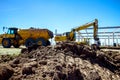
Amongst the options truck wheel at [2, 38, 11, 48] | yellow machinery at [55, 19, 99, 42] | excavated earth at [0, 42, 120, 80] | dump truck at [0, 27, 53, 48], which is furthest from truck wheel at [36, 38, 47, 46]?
excavated earth at [0, 42, 120, 80]

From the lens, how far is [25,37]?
25.5 meters

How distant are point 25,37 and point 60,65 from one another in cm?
1859

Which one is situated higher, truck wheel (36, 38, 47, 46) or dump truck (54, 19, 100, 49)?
dump truck (54, 19, 100, 49)

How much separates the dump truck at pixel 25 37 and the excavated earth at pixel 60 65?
13664 mm

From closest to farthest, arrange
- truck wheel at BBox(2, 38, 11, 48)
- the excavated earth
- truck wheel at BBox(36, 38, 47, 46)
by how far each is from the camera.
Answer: the excavated earth
truck wheel at BBox(36, 38, 47, 46)
truck wheel at BBox(2, 38, 11, 48)

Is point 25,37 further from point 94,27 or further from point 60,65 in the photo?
point 60,65

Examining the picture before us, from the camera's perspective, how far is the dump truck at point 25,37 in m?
24.5

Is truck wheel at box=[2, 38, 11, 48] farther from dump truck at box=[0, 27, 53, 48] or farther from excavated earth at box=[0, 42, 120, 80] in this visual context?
excavated earth at box=[0, 42, 120, 80]

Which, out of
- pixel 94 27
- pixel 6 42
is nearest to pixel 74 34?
pixel 94 27

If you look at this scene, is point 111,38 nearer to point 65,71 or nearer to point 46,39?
point 46,39

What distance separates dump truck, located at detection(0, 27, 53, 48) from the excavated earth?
13.7 m

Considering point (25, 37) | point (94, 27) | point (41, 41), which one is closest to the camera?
point (94, 27)

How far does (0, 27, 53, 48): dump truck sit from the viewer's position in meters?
24.5

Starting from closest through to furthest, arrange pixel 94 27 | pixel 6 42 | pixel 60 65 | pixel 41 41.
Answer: pixel 60 65 → pixel 94 27 → pixel 41 41 → pixel 6 42
